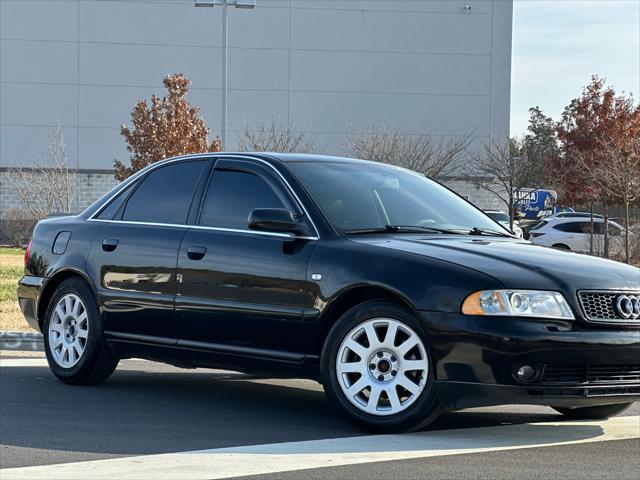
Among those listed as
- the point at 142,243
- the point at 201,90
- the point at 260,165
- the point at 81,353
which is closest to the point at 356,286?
the point at 260,165

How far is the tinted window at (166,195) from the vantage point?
27.4ft

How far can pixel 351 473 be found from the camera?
5.77 meters

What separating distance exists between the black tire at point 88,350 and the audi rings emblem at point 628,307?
12.1 feet

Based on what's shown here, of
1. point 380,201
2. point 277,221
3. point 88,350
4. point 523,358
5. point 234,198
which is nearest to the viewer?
point 523,358

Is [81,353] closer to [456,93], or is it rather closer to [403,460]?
[403,460]

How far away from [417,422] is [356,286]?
847mm

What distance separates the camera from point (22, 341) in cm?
1180

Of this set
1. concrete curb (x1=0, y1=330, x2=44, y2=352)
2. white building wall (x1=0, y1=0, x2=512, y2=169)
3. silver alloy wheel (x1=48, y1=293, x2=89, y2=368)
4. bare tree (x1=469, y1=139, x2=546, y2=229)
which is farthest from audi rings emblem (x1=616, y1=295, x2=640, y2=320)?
white building wall (x1=0, y1=0, x2=512, y2=169)

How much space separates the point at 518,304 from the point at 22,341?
6601 millimetres

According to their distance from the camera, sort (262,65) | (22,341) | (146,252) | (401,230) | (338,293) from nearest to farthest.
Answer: (338,293) < (401,230) < (146,252) < (22,341) < (262,65)

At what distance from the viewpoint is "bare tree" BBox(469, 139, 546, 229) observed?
1647 inches

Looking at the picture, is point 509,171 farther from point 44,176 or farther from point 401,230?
point 401,230

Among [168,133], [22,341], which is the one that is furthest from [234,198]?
[168,133]

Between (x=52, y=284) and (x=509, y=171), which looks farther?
(x=509, y=171)
